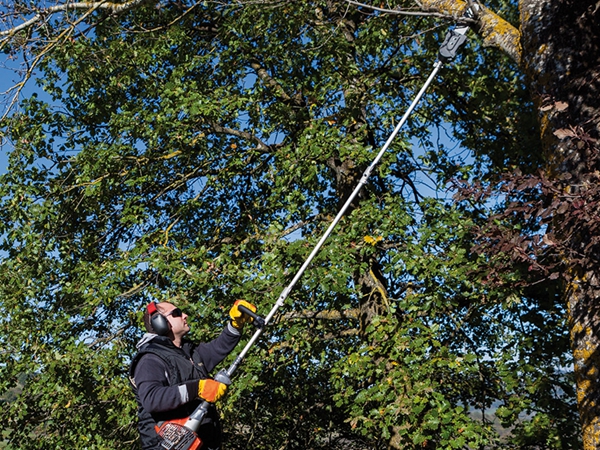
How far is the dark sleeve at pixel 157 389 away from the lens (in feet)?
11.3

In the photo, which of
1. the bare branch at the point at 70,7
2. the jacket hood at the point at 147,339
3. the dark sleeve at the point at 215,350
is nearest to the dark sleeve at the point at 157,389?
the jacket hood at the point at 147,339

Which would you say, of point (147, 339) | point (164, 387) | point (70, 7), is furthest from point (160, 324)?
point (70, 7)

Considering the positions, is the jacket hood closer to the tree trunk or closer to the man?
the man

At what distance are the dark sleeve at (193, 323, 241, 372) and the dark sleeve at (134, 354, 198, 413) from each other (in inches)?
28.2

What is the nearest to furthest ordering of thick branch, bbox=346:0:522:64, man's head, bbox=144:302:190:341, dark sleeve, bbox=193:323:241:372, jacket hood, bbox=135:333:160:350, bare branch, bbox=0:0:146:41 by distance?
jacket hood, bbox=135:333:160:350
man's head, bbox=144:302:190:341
dark sleeve, bbox=193:323:241:372
thick branch, bbox=346:0:522:64
bare branch, bbox=0:0:146:41

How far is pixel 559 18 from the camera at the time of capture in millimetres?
4777

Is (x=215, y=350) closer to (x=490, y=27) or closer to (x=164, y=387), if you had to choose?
(x=164, y=387)

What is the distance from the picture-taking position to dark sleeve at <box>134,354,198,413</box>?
3.43 meters

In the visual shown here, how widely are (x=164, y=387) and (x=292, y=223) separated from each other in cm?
483

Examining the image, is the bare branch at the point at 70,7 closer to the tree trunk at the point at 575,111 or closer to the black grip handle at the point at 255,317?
the black grip handle at the point at 255,317

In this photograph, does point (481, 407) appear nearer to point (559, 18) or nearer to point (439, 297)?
point (439, 297)

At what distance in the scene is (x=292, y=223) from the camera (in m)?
8.17

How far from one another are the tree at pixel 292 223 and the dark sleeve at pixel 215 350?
1.15m

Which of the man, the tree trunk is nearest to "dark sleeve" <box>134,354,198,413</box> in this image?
the man
